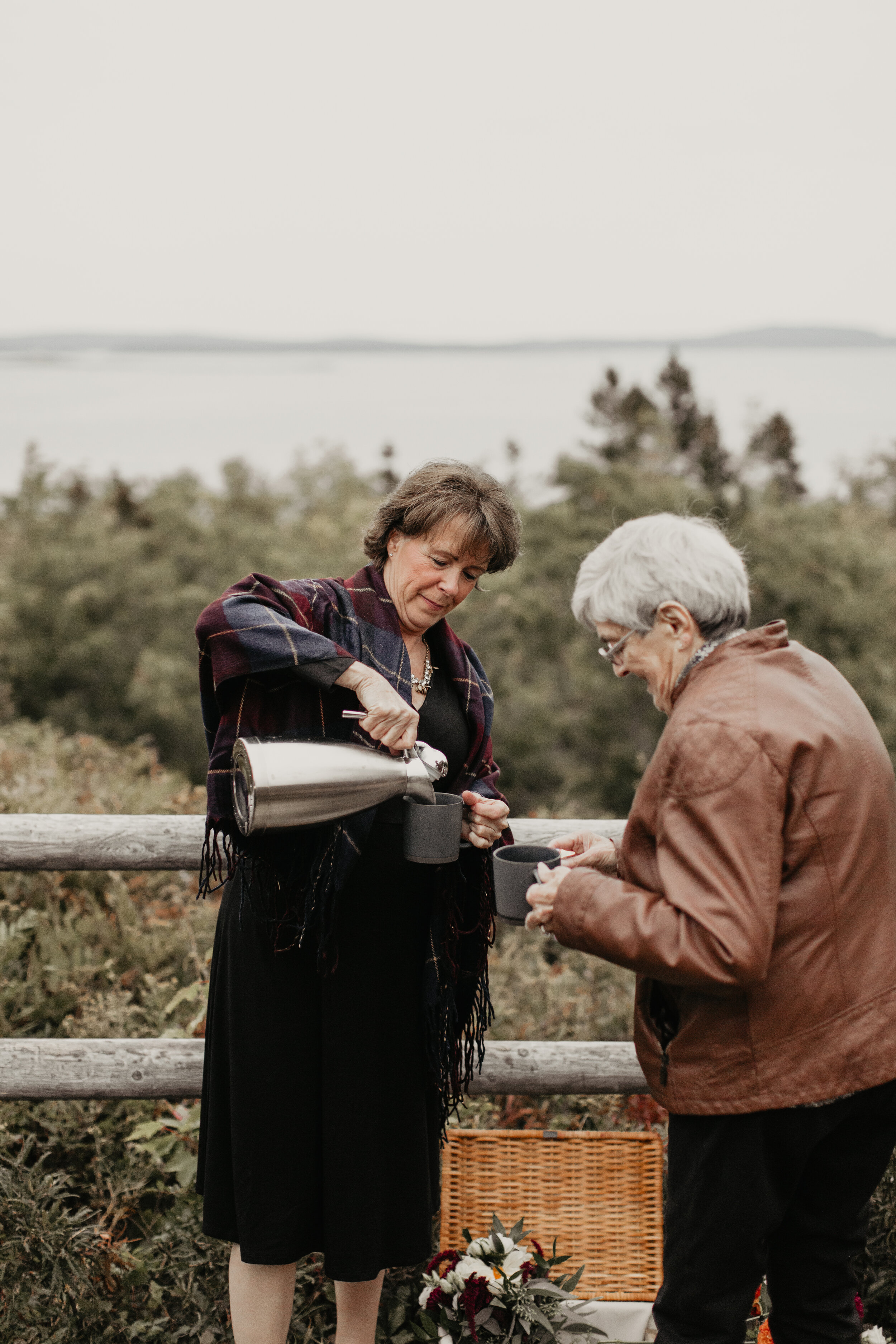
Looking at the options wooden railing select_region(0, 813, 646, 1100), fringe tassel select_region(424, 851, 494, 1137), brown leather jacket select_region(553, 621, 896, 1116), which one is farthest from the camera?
wooden railing select_region(0, 813, 646, 1100)

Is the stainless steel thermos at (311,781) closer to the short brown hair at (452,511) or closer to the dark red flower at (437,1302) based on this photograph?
the short brown hair at (452,511)

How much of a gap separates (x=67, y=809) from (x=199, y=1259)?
2.41 meters

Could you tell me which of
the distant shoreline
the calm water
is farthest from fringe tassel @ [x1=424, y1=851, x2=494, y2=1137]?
the distant shoreline

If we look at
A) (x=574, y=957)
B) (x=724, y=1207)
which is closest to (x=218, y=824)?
(x=724, y=1207)

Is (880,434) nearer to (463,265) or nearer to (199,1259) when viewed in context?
(463,265)

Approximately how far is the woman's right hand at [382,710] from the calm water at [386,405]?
8.69 metres

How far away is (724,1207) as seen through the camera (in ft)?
6.32

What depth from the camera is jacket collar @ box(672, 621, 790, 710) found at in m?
1.88

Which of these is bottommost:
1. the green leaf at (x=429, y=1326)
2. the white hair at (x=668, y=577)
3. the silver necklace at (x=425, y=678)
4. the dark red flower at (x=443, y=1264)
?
the green leaf at (x=429, y=1326)

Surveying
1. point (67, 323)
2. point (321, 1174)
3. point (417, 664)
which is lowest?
point (321, 1174)

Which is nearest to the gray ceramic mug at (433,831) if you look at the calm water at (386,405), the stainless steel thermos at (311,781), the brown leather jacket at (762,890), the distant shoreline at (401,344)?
the stainless steel thermos at (311,781)

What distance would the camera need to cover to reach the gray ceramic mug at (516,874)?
2.10 metres

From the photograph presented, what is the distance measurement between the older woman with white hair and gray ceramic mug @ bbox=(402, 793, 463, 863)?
228mm

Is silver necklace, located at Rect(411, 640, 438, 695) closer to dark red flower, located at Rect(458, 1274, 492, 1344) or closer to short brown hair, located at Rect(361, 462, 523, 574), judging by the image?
short brown hair, located at Rect(361, 462, 523, 574)
